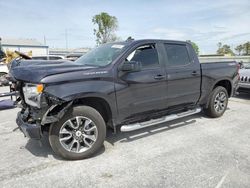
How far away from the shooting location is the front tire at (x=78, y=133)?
11.5 ft

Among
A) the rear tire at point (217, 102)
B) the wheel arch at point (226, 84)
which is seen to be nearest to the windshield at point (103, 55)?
the rear tire at point (217, 102)

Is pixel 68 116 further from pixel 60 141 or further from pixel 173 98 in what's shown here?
pixel 173 98

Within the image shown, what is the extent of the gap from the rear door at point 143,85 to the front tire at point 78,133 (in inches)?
21.1

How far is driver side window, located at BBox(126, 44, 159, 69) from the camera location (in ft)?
14.0

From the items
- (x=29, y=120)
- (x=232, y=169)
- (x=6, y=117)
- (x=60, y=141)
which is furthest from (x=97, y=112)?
(x=6, y=117)

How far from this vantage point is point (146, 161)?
3.59 m

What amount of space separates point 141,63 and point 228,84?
2928mm

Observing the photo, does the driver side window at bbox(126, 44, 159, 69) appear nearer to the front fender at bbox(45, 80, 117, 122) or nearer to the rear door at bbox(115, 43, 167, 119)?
the rear door at bbox(115, 43, 167, 119)

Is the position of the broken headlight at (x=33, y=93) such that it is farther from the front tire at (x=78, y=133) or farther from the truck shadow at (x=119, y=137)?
the truck shadow at (x=119, y=137)

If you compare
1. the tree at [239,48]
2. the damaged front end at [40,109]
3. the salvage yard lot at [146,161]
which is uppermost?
the tree at [239,48]

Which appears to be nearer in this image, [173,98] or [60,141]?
[60,141]

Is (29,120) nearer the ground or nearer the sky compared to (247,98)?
nearer the sky

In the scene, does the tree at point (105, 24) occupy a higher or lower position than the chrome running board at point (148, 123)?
higher

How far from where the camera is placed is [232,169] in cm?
331
